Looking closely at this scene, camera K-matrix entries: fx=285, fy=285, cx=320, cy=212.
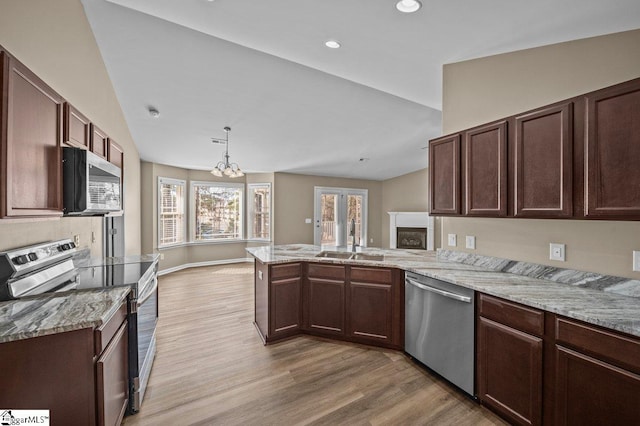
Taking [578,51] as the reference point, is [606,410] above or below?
below

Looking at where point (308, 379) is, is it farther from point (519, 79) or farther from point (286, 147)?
point (286, 147)

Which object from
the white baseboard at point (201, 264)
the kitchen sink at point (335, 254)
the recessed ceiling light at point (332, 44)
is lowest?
the white baseboard at point (201, 264)

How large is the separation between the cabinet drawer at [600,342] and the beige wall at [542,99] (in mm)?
704

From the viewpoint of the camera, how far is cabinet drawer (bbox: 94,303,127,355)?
141cm

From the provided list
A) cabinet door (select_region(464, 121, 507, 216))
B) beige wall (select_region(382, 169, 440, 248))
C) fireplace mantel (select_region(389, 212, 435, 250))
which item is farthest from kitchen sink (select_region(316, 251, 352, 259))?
beige wall (select_region(382, 169, 440, 248))

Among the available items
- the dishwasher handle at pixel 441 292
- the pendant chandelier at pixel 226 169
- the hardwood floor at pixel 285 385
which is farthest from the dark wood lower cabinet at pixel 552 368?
the pendant chandelier at pixel 226 169

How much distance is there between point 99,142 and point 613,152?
3746 mm

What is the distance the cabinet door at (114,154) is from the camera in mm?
2838

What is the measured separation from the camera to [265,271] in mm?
2959

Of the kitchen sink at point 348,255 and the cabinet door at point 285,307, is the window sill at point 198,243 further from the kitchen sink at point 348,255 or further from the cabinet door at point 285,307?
the kitchen sink at point 348,255

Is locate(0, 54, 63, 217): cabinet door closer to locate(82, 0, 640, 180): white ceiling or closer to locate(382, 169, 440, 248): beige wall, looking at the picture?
locate(82, 0, 640, 180): white ceiling

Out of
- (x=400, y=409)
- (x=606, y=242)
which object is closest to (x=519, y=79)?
(x=606, y=242)

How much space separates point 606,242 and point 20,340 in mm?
3287

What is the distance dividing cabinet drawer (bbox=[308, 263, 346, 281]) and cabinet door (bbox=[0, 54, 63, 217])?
6.90 feet
